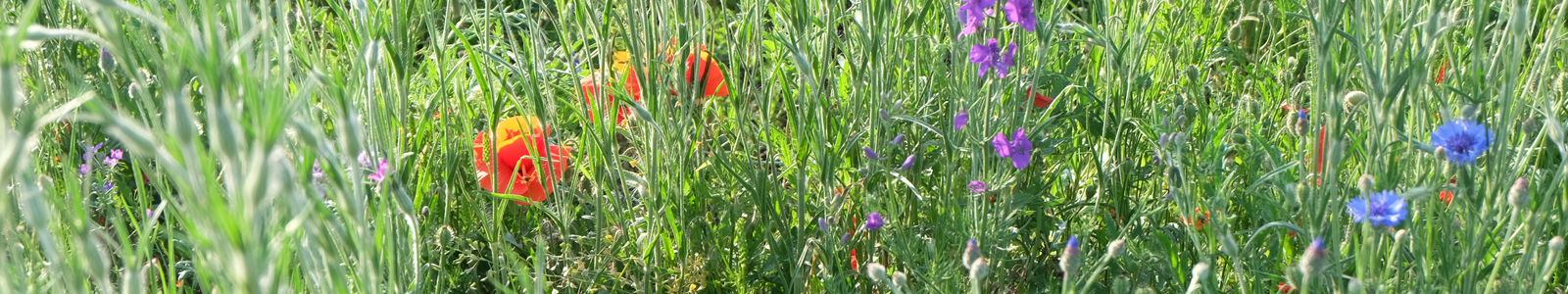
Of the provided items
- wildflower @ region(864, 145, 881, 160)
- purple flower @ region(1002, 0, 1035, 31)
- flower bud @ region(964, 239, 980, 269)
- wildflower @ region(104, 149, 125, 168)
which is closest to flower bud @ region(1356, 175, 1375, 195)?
flower bud @ region(964, 239, 980, 269)

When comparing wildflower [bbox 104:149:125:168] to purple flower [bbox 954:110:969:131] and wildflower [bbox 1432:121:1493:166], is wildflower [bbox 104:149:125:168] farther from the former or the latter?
wildflower [bbox 1432:121:1493:166]

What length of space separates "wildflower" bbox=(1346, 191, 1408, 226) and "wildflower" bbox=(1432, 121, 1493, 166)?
50mm

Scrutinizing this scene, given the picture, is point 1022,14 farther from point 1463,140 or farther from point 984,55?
point 1463,140

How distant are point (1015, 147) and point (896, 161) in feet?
0.93

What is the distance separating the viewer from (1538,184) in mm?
949

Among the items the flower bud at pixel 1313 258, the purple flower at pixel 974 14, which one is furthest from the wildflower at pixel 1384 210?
the purple flower at pixel 974 14

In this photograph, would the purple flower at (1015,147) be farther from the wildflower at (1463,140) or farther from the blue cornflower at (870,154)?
the wildflower at (1463,140)

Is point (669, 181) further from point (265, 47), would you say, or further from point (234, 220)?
point (234, 220)

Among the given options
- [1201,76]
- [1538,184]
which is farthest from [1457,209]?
[1201,76]

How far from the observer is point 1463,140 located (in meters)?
0.85

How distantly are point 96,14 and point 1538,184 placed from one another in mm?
1045

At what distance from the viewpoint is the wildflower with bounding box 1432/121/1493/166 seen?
0.83m

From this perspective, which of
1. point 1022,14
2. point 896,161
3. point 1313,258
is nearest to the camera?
point 1313,258

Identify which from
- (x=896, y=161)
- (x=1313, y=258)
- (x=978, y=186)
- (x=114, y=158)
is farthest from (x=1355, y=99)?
(x=114, y=158)
